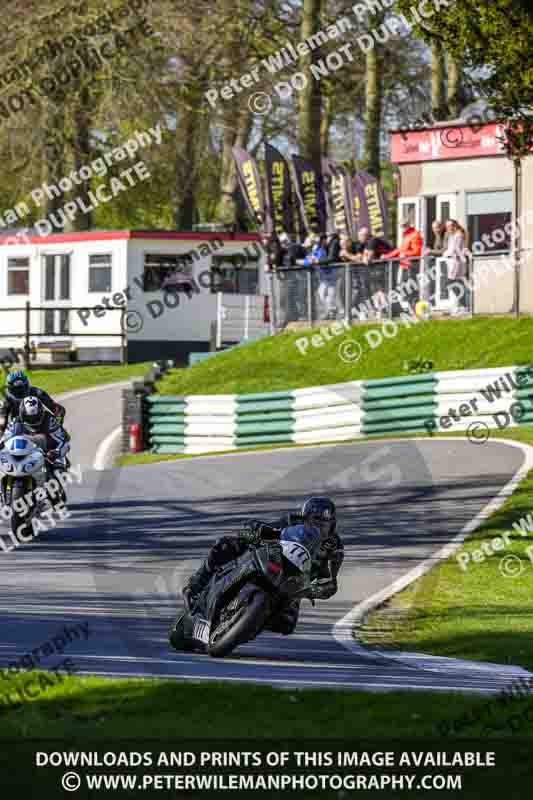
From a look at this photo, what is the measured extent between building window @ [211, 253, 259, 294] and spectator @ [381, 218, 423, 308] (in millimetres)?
14035

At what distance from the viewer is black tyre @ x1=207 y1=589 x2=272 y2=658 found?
912cm

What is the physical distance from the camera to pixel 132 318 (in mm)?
41219

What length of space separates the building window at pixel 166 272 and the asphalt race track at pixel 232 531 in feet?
48.9

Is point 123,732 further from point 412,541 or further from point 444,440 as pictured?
point 444,440

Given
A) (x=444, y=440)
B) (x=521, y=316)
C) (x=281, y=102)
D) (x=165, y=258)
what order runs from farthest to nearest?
(x=281, y=102), (x=165, y=258), (x=521, y=316), (x=444, y=440)

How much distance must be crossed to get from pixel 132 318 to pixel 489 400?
768 inches

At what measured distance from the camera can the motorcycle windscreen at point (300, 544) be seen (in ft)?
30.2

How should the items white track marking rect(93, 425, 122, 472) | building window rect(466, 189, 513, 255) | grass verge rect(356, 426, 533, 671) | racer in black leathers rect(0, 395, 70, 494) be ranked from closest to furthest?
grass verge rect(356, 426, 533, 671) < racer in black leathers rect(0, 395, 70, 494) < white track marking rect(93, 425, 122, 472) < building window rect(466, 189, 513, 255)

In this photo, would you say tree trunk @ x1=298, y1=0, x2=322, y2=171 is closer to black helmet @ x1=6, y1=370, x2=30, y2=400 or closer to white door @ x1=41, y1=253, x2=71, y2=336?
white door @ x1=41, y1=253, x2=71, y2=336

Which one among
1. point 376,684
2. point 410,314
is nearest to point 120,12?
point 410,314
